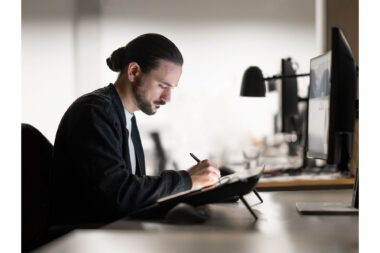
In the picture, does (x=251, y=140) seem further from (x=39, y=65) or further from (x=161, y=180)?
(x=161, y=180)

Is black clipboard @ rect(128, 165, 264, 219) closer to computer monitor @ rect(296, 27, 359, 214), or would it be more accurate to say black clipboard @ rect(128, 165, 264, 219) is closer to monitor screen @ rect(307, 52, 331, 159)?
computer monitor @ rect(296, 27, 359, 214)

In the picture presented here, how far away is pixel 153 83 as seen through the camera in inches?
67.9

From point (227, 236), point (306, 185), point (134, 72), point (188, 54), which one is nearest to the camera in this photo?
point (227, 236)

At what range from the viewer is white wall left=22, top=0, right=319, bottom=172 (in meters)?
4.48

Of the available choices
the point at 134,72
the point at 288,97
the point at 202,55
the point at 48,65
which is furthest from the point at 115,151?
the point at 202,55

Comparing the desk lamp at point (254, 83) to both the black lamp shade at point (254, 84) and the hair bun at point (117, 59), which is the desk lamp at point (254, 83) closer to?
the black lamp shade at point (254, 84)

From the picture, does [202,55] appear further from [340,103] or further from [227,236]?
[227,236]

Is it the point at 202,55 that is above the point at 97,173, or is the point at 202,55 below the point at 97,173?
above

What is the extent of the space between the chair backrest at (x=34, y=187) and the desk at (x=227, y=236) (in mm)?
419

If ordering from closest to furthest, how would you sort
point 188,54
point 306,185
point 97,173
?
1. point 97,173
2. point 306,185
3. point 188,54

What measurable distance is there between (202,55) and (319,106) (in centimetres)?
388

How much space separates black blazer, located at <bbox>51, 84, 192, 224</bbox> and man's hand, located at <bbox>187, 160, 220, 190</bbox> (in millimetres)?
24

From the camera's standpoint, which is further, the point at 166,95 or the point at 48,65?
the point at 48,65

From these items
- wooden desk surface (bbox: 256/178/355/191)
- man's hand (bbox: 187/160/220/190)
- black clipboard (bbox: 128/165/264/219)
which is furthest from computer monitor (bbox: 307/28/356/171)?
wooden desk surface (bbox: 256/178/355/191)
